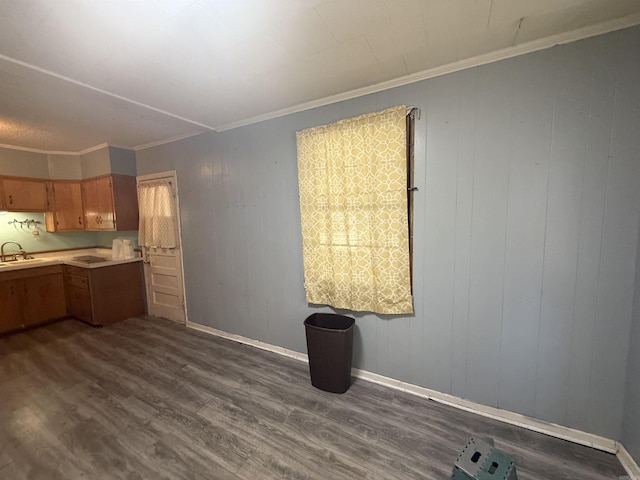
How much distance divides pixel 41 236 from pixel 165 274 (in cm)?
219

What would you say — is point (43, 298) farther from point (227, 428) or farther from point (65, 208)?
point (227, 428)

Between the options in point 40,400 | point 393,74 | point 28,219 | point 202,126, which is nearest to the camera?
point 393,74

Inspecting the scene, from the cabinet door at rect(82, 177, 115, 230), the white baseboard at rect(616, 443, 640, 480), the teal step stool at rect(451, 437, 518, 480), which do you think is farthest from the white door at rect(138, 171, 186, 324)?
the white baseboard at rect(616, 443, 640, 480)

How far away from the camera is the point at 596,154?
1.47m

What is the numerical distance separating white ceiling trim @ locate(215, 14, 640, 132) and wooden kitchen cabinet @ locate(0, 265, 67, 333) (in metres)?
4.04

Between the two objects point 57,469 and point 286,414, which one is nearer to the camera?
point 57,469

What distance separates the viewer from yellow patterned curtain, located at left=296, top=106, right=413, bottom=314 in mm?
1980

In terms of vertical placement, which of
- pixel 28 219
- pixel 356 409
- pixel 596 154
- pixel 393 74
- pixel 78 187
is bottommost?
pixel 356 409

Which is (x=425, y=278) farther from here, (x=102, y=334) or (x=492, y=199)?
(x=102, y=334)

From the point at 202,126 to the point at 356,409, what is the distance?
3.20 meters

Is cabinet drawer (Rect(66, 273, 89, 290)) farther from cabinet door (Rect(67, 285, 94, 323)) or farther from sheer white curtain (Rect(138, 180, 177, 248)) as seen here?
sheer white curtain (Rect(138, 180, 177, 248))

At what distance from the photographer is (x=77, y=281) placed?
3.58 meters

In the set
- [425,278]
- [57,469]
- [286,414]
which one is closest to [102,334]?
[57,469]

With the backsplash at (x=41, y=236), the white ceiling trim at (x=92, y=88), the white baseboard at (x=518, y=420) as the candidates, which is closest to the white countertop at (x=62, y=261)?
the backsplash at (x=41, y=236)
